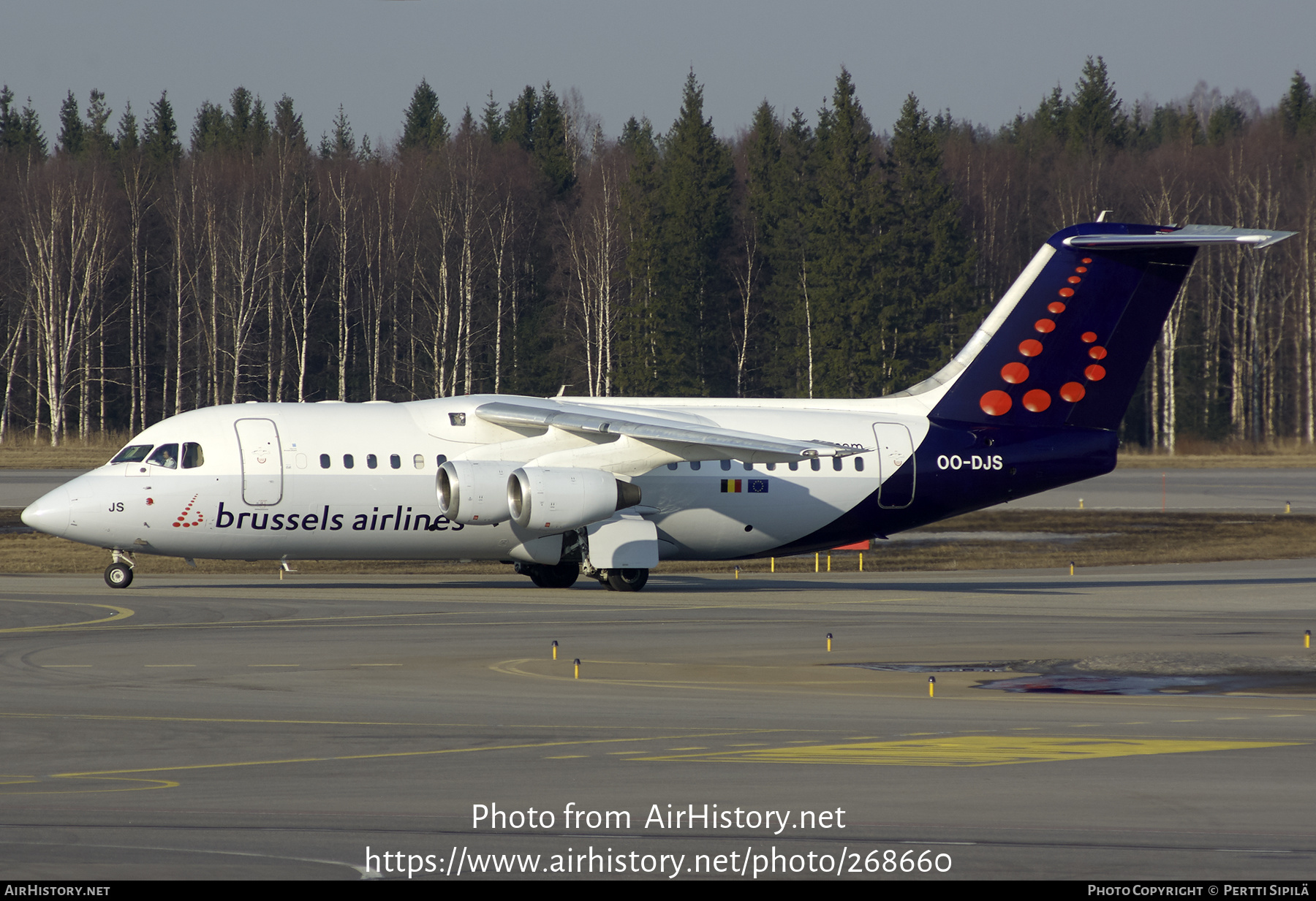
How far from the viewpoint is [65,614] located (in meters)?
22.9

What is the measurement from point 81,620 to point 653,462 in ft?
33.9

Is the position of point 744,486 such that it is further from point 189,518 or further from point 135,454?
point 135,454

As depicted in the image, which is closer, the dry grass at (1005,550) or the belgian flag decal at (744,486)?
the belgian flag decal at (744,486)

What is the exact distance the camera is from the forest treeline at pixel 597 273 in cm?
7875

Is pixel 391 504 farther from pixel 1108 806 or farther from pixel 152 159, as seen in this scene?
pixel 152 159

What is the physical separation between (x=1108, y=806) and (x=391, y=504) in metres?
18.7

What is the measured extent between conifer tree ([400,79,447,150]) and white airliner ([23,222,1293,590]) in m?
82.8

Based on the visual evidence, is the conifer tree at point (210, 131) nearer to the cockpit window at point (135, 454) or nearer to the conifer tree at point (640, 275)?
the conifer tree at point (640, 275)

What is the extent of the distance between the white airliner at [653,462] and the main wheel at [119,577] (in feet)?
0.10

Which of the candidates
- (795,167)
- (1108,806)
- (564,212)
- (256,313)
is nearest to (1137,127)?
(795,167)

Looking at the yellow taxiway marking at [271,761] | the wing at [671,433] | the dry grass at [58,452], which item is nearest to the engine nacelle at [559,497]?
the wing at [671,433]

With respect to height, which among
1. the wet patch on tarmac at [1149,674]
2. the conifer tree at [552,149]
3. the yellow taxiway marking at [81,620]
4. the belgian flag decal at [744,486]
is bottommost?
the wet patch on tarmac at [1149,674]

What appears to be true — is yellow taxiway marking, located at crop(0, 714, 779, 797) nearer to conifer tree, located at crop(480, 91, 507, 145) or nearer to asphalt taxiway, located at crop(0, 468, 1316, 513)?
asphalt taxiway, located at crop(0, 468, 1316, 513)

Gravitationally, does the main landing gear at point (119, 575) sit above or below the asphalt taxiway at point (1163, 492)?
below
